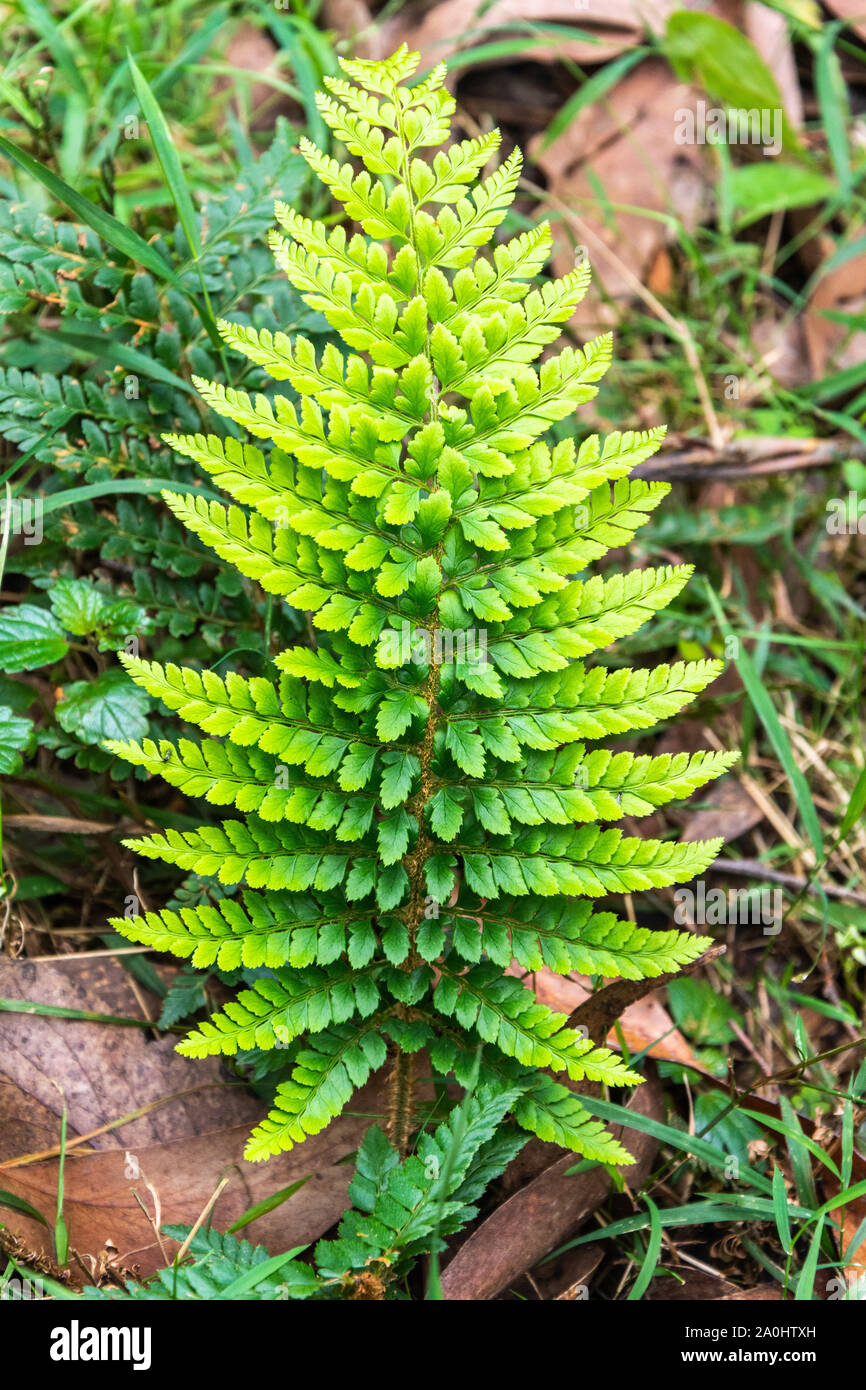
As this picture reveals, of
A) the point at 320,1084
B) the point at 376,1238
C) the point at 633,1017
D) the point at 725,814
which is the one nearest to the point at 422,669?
the point at 320,1084

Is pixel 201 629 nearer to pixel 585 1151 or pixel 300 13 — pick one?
pixel 585 1151

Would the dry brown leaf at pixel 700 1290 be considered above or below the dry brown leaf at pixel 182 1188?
below

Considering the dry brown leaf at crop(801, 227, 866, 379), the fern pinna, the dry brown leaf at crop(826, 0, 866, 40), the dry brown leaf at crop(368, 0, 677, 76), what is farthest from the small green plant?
the dry brown leaf at crop(826, 0, 866, 40)

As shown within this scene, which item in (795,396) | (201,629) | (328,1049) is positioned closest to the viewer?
(328,1049)

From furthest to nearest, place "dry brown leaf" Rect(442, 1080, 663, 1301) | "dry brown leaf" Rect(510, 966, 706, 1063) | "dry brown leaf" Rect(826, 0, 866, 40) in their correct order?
1. "dry brown leaf" Rect(826, 0, 866, 40)
2. "dry brown leaf" Rect(510, 966, 706, 1063)
3. "dry brown leaf" Rect(442, 1080, 663, 1301)

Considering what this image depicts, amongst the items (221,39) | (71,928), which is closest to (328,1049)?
(71,928)

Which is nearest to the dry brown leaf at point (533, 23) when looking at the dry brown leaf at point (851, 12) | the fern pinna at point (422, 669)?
the dry brown leaf at point (851, 12)

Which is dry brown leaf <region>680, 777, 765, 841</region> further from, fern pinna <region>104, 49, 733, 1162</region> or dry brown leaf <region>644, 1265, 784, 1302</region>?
dry brown leaf <region>644, 1265, 784, 1302</region>

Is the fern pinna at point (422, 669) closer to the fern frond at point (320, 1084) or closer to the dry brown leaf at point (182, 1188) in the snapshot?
the fern frond at point (320, 1084)
